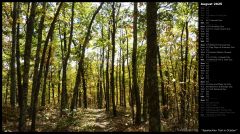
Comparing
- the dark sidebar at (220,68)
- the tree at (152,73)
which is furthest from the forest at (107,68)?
the dark sidebar at (220,68)

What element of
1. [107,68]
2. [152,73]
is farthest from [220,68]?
[107,68]


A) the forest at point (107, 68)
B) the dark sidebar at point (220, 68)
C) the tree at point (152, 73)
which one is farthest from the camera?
the forest at point (107, 68)

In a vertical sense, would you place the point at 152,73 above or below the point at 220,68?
below

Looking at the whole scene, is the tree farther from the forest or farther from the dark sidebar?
the dark sidebar

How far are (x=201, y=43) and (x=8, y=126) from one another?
11.4m

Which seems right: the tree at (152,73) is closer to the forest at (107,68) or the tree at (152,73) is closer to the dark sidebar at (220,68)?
the forest at (107,68)

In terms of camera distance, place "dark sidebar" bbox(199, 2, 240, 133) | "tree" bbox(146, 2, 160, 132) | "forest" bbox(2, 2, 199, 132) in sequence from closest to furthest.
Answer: "dark sidebar" bbox(199, 2, 240, 133) → "tree" bbox(146, 2, 160, 132) → "forest" bbox(2, 2, 199, 132)

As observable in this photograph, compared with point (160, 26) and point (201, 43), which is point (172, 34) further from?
point (201, 43)

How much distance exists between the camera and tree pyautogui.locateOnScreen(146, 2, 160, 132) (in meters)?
13.0

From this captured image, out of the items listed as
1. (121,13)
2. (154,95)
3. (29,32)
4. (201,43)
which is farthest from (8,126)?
(121,13)

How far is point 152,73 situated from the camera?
1323cm

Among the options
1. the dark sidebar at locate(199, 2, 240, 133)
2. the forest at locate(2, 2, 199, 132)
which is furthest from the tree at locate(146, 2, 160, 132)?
the dark sidebar at locate(199, 2, 240, 133)

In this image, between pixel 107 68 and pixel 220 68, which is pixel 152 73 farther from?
pixel 107 68

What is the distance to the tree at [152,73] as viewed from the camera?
512 inches
